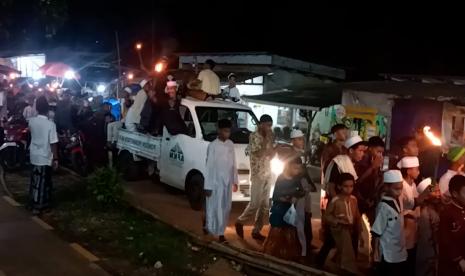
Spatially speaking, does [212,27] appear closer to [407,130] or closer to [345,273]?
[407,130]

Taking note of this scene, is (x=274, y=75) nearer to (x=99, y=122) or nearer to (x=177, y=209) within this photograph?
(x=99, y=122)

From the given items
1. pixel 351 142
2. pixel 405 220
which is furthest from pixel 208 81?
pixel 405 220

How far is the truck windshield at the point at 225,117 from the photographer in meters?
10.5

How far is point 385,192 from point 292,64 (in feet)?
34.5

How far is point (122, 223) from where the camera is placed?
9.11 meters

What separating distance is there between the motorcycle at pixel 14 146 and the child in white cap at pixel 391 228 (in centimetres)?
945

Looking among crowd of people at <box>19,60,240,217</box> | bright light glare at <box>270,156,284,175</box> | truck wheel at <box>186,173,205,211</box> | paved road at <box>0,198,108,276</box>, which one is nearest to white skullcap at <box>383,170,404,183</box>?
bright light glare at <box>270,156,284,175</box>

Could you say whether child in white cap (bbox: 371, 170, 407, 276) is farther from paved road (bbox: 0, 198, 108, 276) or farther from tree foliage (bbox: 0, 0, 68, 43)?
tree foliage (bbox: 0, 0, 68, 43)

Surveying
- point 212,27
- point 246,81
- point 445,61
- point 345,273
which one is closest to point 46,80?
point 212,27

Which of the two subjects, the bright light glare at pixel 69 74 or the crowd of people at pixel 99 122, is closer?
the crowd of people at pixel 99 122

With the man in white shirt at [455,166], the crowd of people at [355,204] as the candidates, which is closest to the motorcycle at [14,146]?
the crowd of people at [355,204]

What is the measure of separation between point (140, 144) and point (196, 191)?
2.31 meters

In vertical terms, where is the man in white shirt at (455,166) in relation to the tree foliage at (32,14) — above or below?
below

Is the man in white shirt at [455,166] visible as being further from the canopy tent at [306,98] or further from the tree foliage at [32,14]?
the tree foliage at [32,14]
